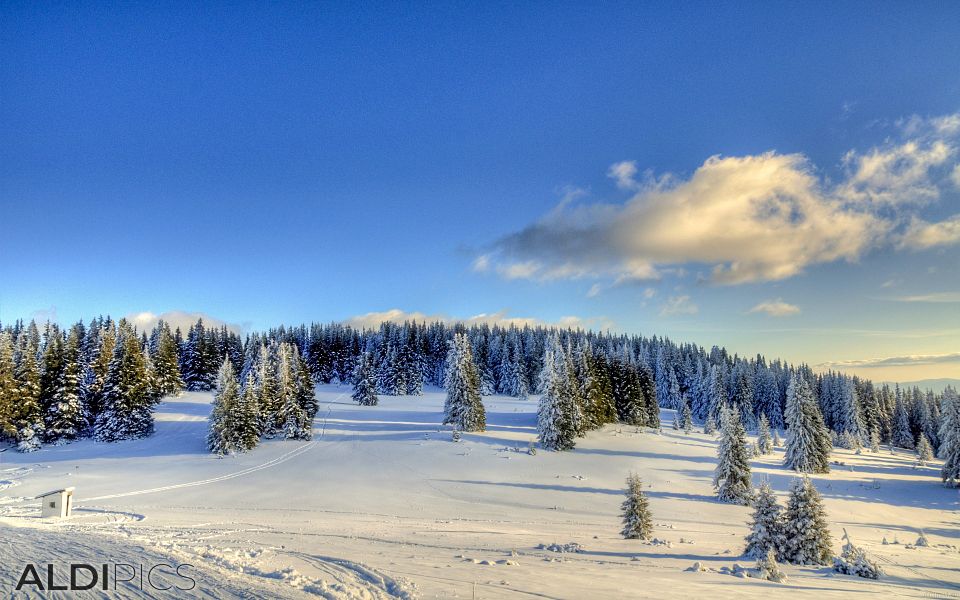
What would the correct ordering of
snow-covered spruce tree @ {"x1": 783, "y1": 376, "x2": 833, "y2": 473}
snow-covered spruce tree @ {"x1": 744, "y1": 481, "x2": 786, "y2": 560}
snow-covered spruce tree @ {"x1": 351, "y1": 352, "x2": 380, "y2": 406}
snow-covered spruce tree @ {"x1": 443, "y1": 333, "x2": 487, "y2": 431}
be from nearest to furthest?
snow-covered spruce tree @ {"x1": 744, "y1": 481, "x2": 786, "y2": 560} → snow-covered spruce tree @ {"x1": 783, "y1": 376, "x2": 833, "y2": 473} → snow-covered spruce tree @ {"x1": 443, "y1": 333, "x2": 487, "y2": 431} → snow-covered spruce tree @ {"x1": 351, "y1": 352, "x2": 380, "y2": 406}

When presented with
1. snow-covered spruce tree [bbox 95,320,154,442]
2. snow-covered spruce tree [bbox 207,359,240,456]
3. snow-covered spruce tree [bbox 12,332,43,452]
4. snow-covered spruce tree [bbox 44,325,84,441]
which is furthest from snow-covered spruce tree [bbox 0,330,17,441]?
snow-covered spruce tree [bbox 207,359,240,456]

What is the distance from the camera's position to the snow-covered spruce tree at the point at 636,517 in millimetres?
23656

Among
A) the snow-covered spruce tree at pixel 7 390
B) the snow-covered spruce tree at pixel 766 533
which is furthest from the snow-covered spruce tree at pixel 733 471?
the snow-covered spruce tree at pixel 7 390

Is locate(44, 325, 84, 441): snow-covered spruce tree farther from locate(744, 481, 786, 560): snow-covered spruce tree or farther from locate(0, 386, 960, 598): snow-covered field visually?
locate(744, 481, 786, 560): snow-covered spruce tree

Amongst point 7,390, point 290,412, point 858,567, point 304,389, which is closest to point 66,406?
point 7,390

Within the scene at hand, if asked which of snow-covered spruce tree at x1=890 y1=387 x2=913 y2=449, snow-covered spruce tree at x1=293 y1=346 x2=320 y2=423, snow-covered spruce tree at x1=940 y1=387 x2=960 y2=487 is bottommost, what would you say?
snow-covered spruce tree at x1=890 y1=387 x2=913 y2=449

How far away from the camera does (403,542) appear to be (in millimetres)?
20156

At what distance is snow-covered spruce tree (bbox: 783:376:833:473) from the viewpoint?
182 ft

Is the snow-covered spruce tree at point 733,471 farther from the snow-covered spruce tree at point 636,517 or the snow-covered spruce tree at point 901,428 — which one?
the snow-covered spruce tree at point 901,428

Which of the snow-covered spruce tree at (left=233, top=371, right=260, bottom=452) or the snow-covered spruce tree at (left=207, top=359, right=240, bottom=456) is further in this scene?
the snow-covered spruce tree at (left=233, top=371, right=260, bottom=452)

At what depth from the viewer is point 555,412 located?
53.9 m

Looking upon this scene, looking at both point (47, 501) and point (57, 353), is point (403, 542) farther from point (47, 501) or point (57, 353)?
point (57, 353)

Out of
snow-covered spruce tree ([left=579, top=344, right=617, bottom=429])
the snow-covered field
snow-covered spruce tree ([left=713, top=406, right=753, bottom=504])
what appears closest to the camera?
the snow-covered field

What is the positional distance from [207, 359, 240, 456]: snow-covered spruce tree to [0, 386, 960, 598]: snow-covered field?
2017mm
